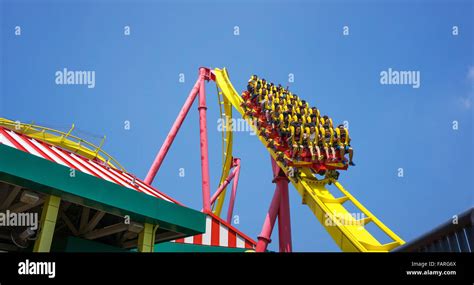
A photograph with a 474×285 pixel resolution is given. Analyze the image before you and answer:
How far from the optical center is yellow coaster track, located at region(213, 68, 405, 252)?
47.8 ft

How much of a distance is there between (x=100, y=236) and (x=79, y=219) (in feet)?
1.84

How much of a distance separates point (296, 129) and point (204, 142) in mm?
4809

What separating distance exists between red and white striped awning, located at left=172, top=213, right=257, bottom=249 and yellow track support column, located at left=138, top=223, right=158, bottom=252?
589 centimetres

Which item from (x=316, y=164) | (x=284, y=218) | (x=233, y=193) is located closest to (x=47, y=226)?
(x=316, y=164)

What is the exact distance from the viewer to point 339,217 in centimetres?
1588

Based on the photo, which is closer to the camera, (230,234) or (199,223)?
(199,223)

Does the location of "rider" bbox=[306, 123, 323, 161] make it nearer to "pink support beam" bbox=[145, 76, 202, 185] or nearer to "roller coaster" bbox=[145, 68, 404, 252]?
"roller coaster" bbox=[145, 68, 404, 252]

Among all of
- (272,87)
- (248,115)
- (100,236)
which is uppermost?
(272,87)

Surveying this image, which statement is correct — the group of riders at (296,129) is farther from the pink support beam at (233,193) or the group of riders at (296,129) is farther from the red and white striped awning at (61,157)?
the red and white striped awning at (61,157)

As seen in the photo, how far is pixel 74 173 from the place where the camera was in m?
8.71

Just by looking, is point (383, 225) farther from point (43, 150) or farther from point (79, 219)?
point (43, 150)

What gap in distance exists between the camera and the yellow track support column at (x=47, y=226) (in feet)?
27.6

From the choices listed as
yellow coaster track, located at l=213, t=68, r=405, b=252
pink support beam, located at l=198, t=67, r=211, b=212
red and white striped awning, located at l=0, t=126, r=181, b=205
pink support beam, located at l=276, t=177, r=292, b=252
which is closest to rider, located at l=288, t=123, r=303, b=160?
yellow coaster track, located at l=213, t=68, r=405, b=252
